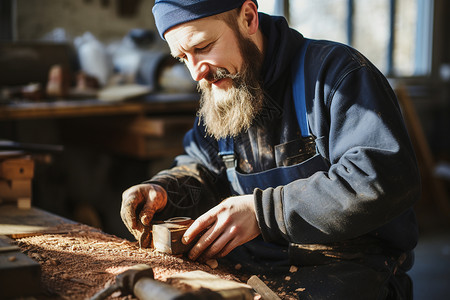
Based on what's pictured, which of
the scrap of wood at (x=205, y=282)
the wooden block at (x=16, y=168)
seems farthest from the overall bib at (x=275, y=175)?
the wooden block at (x=16, y=168)

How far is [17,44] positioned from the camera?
4.24 metres

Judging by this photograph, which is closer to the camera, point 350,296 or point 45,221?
point 350,296

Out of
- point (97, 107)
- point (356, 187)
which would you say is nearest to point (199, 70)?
point (356, 187)

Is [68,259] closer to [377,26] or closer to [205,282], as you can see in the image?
[205,282]

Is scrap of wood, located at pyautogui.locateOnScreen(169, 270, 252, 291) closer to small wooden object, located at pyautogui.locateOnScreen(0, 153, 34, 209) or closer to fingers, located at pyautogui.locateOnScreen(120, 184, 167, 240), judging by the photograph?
fingers, located at pyautogui.locateOnScreen(120, 184, 167, 240)

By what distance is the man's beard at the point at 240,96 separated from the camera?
6.21 feet

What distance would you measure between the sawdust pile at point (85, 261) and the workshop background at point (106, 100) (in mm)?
1985

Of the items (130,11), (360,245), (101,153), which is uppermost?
(130,11)

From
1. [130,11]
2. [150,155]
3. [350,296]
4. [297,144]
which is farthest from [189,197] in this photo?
[130,11]

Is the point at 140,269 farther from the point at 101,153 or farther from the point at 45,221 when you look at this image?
the point at 101,153

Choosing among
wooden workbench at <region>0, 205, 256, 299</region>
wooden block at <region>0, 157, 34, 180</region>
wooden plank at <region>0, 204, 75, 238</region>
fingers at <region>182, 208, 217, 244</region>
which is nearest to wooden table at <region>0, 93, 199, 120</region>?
wooden block at <region>0, 157, 34, 180</region>

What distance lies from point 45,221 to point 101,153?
9.49 ft

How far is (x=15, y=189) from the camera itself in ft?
7.01

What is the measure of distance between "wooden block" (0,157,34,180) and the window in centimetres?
413
